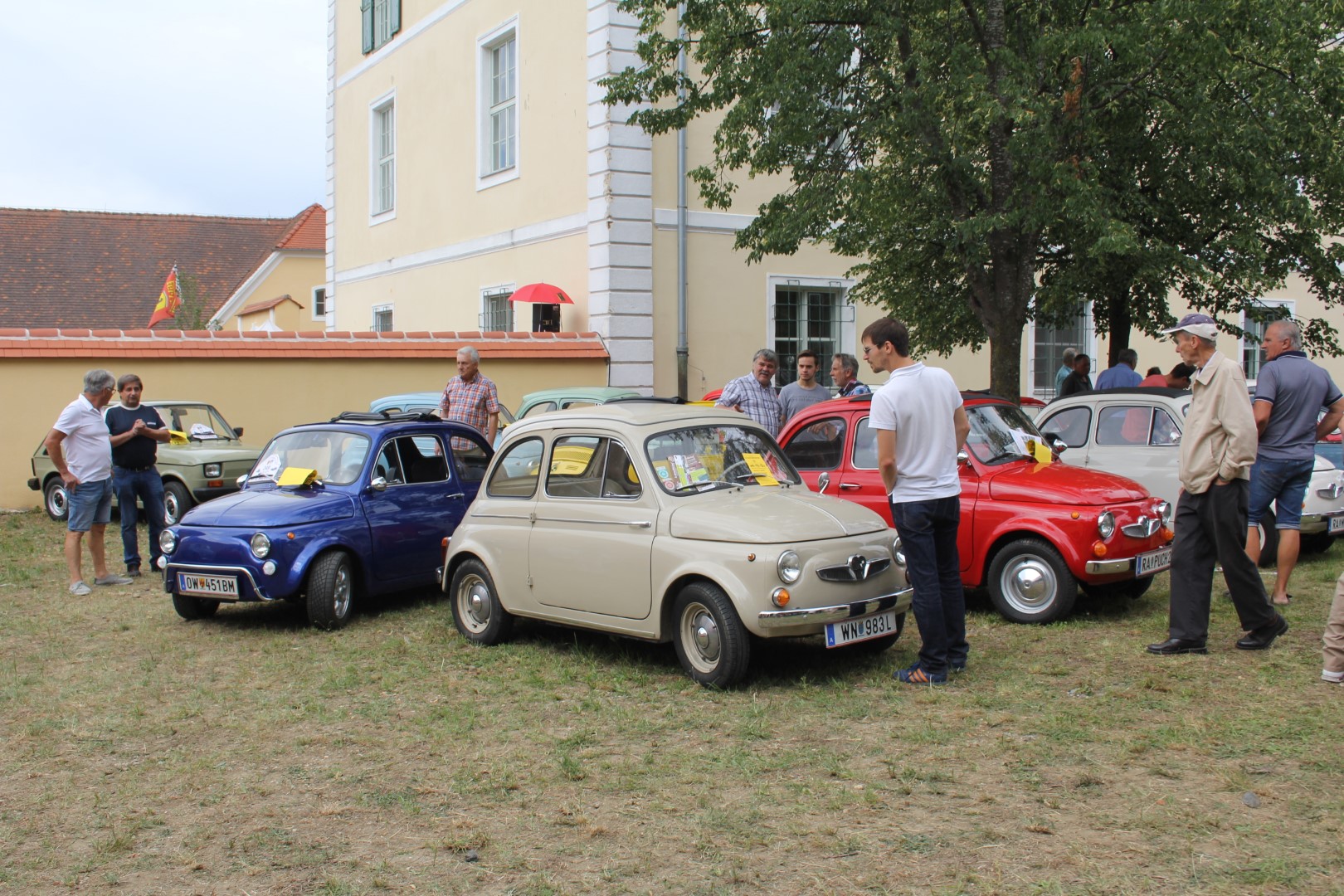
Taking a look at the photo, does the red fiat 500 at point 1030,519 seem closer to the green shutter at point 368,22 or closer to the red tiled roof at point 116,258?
the green shutter at point 368,22

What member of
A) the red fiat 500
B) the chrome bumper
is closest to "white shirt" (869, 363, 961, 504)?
the chrome bumper

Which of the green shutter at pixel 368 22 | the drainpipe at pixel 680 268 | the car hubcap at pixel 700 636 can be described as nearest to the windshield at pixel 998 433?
the car hubcap at pixel 700 636

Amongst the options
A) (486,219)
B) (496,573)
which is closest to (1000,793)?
(496,573)

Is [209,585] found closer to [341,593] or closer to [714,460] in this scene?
[341,593]

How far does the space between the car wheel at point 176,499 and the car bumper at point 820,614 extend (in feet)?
30.1

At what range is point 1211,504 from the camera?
21.9 ft

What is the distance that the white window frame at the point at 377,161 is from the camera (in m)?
24.5

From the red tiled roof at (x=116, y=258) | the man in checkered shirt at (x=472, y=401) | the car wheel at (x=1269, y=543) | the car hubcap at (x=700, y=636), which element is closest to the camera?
the car hubcap at (x=700, y=636)

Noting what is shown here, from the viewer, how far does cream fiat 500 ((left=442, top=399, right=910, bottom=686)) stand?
20.7 feet

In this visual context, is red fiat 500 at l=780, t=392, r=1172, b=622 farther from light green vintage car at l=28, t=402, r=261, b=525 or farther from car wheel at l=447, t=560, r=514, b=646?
light green vintage car at l=28, t=402, r=261, b=525

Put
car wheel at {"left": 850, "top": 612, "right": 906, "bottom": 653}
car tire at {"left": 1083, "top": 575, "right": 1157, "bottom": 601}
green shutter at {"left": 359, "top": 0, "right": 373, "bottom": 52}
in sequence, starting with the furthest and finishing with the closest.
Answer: green shutter at {"left": 359, "top": 0, "right": 373, "bottom": 52}
car tire at {"left": 1083, "top": 575, "right": 1157, "bottom": 601}
car wheel at {"left": 850, "top": 612, "right": 906, "bottom": 653}

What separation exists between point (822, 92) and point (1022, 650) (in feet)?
22.5

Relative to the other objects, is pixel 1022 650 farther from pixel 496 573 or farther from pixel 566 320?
pixel 566 320

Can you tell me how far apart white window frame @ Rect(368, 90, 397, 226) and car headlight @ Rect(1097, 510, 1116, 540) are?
63.3 ft
